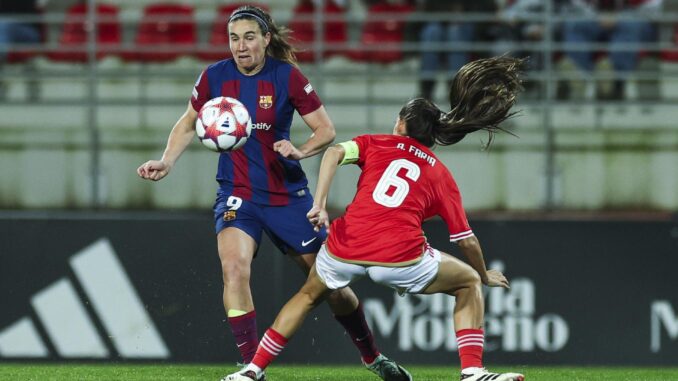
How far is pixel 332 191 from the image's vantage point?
9.81 meters

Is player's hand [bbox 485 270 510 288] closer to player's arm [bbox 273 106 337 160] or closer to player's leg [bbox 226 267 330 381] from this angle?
player's leg [bbox 226 267 330 381]

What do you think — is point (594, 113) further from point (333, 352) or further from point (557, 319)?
point (333, 352)

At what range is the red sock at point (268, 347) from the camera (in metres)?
5.75

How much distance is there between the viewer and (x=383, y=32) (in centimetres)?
1122

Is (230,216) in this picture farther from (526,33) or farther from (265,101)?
(526,33)

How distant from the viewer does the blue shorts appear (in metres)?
6.27

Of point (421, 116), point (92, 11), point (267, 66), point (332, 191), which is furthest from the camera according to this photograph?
point (92, 11)

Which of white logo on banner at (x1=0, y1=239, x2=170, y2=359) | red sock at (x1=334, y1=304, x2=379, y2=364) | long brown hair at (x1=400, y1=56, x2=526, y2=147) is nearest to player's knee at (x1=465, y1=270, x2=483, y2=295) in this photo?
long brown hair at (x1=400, y1=56, x2=526, y2=147)

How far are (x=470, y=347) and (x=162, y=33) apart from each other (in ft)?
22.0

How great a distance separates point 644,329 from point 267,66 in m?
3.41

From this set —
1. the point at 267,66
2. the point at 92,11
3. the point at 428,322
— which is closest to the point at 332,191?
the point at 428,322

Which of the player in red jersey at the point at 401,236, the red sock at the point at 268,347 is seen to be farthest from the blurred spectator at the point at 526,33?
the red sock at the point at 268,347

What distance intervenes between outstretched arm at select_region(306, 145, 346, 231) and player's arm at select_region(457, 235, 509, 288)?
0.69 metres

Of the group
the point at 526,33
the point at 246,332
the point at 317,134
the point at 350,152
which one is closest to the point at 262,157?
the point at 317,134
